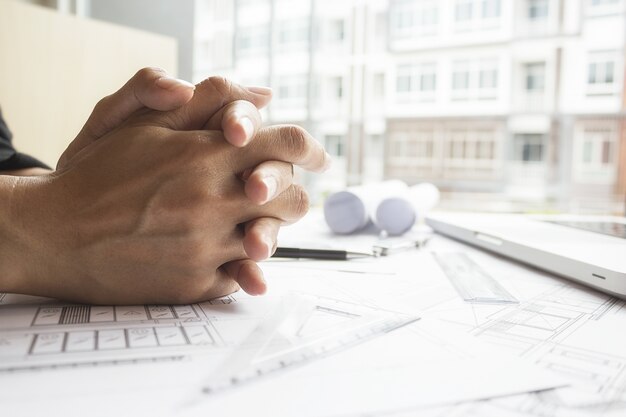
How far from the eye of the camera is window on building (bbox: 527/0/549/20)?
231 cm

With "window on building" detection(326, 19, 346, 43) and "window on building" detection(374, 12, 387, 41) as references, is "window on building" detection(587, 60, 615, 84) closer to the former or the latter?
"window on building" detection(374, 12, 387, 41)

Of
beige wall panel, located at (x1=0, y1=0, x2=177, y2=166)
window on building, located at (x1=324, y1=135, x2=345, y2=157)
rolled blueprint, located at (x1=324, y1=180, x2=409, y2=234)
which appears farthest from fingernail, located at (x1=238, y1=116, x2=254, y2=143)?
window on building, located at (x1=324, y1=135, x2=345, y2=157)

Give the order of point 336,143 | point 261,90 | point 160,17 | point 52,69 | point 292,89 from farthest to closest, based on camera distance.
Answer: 1. point 336,143
2. point 292,89
3. point 160,17
4. point 52,69
5. point 261,90

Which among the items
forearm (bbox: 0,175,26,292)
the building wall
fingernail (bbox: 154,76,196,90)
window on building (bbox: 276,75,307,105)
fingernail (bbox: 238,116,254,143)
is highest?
the building wall

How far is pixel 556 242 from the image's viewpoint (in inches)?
27.0

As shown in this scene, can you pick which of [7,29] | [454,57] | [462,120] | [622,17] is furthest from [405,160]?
[7,29]

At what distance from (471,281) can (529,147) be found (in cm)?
209

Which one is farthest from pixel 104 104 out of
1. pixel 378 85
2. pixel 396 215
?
pixel 378 85

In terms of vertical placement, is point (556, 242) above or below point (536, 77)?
below

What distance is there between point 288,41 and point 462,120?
3.41 ft

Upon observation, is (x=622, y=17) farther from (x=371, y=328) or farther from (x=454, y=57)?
(x=371, y=328)

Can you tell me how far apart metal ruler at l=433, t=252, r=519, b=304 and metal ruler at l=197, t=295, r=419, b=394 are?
0.42ft

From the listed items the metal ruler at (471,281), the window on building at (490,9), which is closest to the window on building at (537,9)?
the window on building at (490,9)

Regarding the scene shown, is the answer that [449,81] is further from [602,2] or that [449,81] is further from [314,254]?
[314,254]
